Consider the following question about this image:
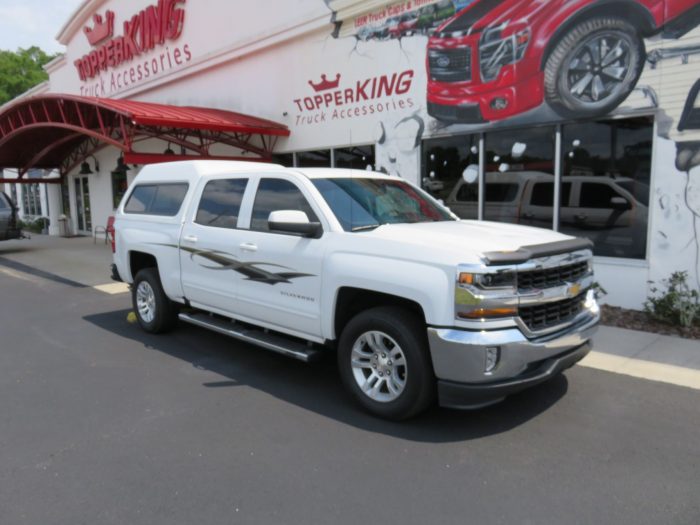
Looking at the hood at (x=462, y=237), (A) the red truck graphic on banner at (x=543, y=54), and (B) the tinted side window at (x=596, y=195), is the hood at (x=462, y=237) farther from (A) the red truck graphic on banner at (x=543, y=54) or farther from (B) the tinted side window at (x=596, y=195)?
(A) the red truck graphic on banner at (x=543, y=54)

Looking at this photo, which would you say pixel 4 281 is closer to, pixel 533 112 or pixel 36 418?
pixel 36 418

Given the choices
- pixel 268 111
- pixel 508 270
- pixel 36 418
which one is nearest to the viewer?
pixel 508 270

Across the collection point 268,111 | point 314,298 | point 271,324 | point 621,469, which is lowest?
point 621,469

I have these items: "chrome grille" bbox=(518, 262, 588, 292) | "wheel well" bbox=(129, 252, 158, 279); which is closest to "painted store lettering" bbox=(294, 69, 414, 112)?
"wheel well" bbox=(129, 252, 158, 279)

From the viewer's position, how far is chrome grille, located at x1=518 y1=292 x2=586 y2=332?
379 cm

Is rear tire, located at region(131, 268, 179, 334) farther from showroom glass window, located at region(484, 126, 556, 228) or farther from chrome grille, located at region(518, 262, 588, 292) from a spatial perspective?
showroom glass window, located at region(484, 126, 556, 228)

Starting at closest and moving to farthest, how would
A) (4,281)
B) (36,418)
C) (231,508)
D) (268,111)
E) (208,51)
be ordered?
(231,508) < (36,418) < (4,281) < (268,111) < (208,51)

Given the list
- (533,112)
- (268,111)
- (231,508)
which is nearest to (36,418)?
(231,508)

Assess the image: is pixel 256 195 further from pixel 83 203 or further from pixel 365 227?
pixel 83 203

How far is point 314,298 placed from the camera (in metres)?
4.44

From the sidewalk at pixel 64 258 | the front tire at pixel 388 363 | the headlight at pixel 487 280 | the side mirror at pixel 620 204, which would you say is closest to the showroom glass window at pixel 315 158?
the sidewalk at pixel 64 258

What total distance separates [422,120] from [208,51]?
7550 millimetres

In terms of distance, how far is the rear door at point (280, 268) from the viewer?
14.7 ft

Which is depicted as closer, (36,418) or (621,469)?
(621,469)
